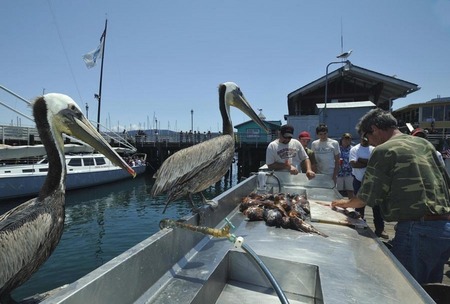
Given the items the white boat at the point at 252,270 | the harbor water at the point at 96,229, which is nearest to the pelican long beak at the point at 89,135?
the white boat at the point at 252,270

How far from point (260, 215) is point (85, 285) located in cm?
204

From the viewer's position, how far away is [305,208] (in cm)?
304

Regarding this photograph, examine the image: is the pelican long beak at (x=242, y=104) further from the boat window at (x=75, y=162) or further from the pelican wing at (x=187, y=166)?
the boat window at (x=75, y=162)

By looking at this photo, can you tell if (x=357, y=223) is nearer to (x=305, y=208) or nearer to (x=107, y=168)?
(x=305, y=208)

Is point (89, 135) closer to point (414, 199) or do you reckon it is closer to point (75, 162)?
point (414, 199)

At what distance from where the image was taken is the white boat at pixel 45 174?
13562mm

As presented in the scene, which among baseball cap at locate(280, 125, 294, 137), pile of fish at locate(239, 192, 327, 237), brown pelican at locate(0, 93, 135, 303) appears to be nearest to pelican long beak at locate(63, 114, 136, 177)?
brown pelican at locate(0, 93, 135, 303)

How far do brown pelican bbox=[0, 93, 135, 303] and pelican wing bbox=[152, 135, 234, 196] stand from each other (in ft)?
1.58

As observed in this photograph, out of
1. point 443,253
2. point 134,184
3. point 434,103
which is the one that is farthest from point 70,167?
point 434,103

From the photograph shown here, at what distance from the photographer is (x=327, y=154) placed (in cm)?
525

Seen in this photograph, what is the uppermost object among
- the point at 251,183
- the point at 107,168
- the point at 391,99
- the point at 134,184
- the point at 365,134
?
the point at 391,99

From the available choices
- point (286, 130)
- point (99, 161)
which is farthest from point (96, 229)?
point (99, 161)

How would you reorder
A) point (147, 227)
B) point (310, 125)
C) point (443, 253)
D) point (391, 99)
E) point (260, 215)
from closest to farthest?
point (443, 253) < point (260, 215) < point (147, 227) < point (310, 125) < point (391, 99)

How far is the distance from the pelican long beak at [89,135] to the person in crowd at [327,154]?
4.04 metres
